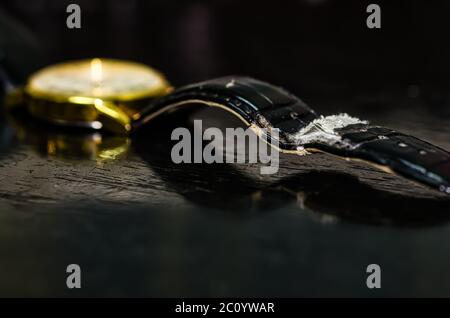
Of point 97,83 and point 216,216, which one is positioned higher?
point 97,83

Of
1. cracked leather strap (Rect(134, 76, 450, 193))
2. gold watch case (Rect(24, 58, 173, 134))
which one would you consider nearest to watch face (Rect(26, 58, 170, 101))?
gold watch case (Rect(24, 58, 173, 134))

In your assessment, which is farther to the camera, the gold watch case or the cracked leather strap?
the gold watch case

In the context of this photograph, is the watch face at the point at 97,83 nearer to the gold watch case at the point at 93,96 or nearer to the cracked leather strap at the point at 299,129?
the gold watch case at the point at 93,96

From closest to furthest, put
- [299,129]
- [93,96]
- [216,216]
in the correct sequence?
[216,216] → [299,129] → [93,96]

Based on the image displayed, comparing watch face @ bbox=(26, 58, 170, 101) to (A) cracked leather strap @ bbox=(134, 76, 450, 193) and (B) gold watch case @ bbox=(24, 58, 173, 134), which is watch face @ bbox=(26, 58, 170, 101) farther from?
(A) cracked leather strap @ bbox=(134, 76, 450, 193)

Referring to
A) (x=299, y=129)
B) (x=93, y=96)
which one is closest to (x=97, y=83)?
(x=93, y=96)

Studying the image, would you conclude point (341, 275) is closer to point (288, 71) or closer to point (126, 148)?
point (126, 148)

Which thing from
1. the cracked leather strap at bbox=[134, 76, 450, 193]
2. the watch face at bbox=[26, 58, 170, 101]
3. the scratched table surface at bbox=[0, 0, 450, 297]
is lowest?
the scratched table surface at bbox=[0, 0, 450, 297]

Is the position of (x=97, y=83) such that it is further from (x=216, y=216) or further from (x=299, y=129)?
(x=216, y=216)
